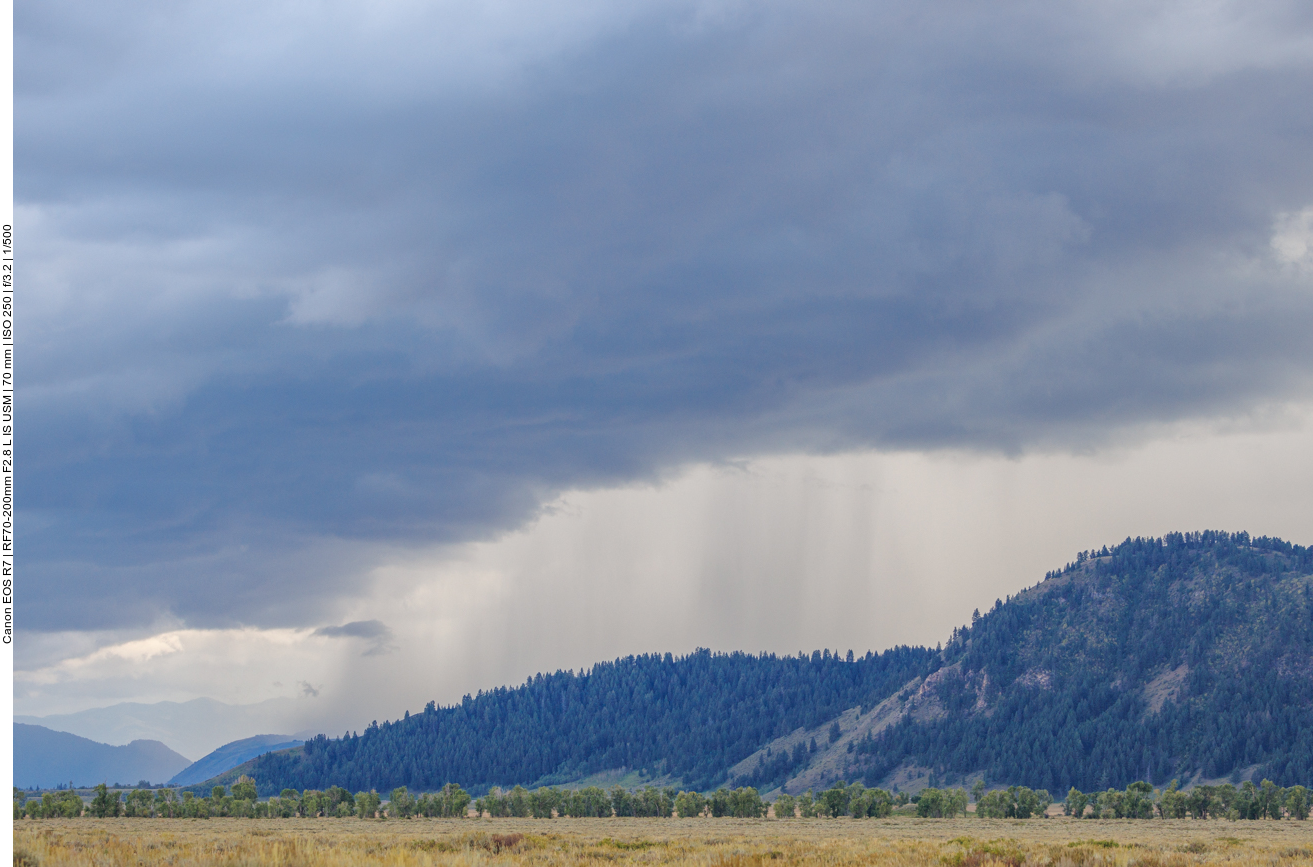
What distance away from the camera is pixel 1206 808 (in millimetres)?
154500

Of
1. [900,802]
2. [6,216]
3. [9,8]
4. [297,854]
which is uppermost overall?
[9,8]

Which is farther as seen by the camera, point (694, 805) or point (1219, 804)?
point (694, 805)

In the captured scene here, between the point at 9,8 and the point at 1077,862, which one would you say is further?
the point at 1077,862

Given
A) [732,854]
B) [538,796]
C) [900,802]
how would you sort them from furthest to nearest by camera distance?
[900,802] < [538,796] < [732,854]

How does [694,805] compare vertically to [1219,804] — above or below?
above

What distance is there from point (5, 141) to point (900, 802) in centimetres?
17713

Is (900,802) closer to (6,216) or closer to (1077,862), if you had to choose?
(1077,862)

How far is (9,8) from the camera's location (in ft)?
75.3

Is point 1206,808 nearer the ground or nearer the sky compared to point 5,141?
nearer the ground

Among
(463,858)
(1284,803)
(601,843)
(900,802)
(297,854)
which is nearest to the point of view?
(297,854)

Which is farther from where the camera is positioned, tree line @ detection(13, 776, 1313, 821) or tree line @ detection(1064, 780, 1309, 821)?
tree line @ detection(1064, 780, 1309, 821)

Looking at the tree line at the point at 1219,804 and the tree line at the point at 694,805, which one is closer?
the tree line at the point at 694,805

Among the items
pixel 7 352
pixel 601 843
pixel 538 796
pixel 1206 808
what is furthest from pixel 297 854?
pixel 1206 808

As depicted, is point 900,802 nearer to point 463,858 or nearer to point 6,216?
point 463,858
